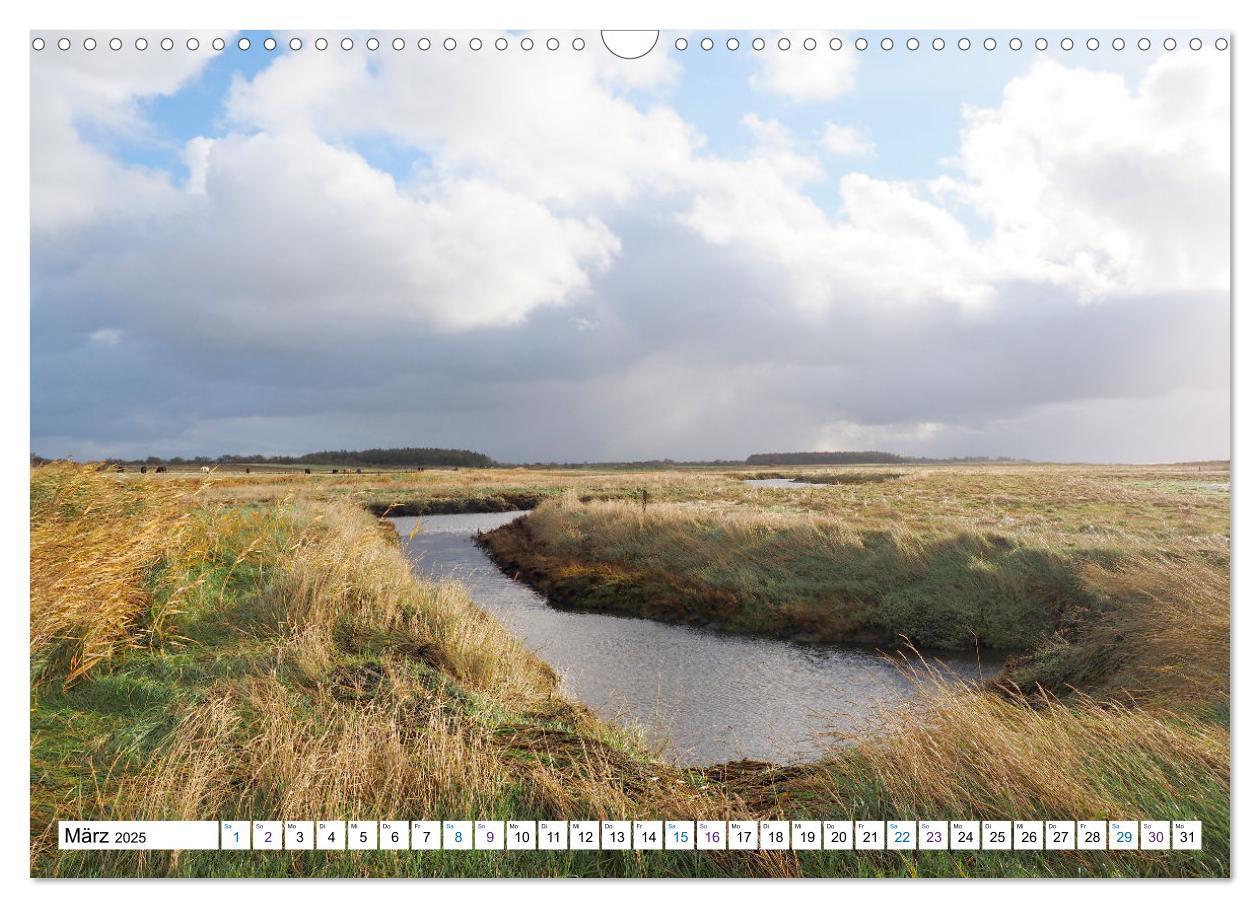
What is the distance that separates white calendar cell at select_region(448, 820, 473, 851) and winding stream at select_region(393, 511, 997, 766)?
3455mm

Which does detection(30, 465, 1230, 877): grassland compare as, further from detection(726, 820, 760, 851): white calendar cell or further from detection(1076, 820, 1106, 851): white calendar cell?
detection(726, 820, 760, 851): white calendar cell

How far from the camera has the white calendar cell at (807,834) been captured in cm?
287

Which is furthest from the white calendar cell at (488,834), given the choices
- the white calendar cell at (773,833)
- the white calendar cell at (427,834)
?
the white calendar cell at (773,833)

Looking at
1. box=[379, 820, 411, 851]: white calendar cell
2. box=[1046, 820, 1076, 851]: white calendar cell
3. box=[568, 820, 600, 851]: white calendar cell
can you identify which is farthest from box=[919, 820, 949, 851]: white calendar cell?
box=[379, 820, 411, 851]: white calendar cell

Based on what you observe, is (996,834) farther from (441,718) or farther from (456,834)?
(441,718)

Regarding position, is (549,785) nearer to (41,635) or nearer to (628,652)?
(41,635)

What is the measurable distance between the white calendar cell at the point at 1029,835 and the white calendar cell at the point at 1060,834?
21 mm

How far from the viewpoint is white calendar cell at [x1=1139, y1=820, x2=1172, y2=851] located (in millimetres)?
3021

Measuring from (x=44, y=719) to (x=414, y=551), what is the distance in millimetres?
17539

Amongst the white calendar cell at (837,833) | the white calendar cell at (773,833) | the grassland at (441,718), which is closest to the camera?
the white calendar cell at (773,833)

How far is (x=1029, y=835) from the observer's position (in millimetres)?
2984

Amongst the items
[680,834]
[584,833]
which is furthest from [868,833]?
[584,833]

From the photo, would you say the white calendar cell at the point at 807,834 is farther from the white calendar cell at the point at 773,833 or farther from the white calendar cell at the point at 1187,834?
the white calendar cell at the point at 1187,834

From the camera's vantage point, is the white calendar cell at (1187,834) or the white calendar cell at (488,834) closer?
the white calendar cell at (488,834)
